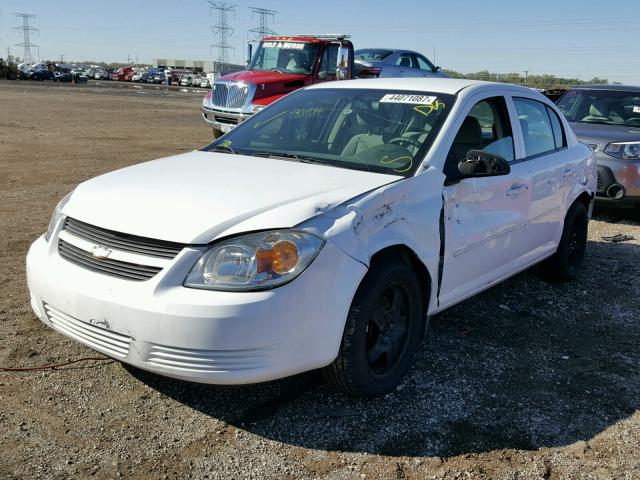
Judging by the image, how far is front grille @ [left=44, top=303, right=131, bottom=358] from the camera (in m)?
3.11

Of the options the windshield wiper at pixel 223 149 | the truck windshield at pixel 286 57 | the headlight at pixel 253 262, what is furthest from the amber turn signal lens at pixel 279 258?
the truck windshield at pixel 286 57

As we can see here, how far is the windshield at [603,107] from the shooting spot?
30.7ft

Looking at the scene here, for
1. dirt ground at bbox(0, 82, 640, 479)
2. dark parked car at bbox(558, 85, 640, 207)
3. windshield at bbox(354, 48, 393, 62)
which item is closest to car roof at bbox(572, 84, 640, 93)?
dark parked car at bbox(558, 85, 640, 207)

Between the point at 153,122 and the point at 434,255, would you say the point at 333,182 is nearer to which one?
the point at 434,255

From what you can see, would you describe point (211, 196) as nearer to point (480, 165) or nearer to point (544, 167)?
point (480, 165)

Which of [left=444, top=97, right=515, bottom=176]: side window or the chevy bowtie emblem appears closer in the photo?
the chevy bowtie emblem

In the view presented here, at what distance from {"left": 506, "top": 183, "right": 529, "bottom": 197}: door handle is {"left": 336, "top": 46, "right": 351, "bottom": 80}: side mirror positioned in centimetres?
1031

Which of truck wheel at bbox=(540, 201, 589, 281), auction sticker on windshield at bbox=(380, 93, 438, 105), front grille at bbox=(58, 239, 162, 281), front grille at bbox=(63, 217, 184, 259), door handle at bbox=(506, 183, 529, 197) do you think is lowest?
truck wheel at bbox=(540, 201, 589, 281)

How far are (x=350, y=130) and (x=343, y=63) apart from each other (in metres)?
10.8

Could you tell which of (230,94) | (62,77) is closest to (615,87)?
(230,94)

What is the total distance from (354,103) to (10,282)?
2.98 m

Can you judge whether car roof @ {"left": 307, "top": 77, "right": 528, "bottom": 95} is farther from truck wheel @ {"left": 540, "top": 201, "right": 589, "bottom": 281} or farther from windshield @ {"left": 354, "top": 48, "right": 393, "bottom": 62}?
windshield @ {"left": 354, "top": 48, "right": 393, "bottom": 62}

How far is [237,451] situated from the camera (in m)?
3.13

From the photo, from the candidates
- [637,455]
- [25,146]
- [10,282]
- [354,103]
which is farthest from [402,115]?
[25,146]
